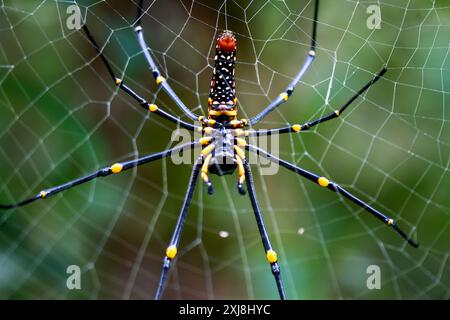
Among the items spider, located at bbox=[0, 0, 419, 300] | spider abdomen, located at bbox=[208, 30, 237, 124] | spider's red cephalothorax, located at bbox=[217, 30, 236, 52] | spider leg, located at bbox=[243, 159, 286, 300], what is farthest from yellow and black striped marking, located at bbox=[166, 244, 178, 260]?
A: spider's red cephalothorax, located at bbox=[217, 30, 236, 52]

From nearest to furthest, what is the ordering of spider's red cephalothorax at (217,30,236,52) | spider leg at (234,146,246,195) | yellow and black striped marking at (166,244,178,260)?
spider's red cephalothorax at (217,30,236,52), yellow and black striped marking at (166,244,178,260), spider leg at (234,146,246,195)

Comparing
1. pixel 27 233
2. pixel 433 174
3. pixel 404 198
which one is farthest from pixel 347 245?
pixel 27 233

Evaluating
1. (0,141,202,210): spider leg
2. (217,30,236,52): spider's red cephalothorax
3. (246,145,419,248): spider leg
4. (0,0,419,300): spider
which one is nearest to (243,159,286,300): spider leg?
(0,0,419,300): spider

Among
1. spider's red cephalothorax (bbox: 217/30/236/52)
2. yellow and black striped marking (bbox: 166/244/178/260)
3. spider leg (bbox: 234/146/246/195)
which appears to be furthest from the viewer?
spider leg (bbox: 234/146/246/195)

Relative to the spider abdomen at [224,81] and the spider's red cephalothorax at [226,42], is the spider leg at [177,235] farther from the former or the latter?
the spider's red cephalothorax at [226,42]

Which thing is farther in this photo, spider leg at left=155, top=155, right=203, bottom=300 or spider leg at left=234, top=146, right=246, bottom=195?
spider leg at left=234, top=146, right=246, bottom=195

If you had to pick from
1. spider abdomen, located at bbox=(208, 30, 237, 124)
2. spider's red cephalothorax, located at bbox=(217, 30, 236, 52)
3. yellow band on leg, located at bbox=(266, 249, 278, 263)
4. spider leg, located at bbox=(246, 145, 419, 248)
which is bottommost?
yellow band on leg, located at bbox=(266, 249, 278, 263)

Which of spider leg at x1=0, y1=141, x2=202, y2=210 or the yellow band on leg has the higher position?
spider leg at x1=0, y1=141, x2=202, y2=210

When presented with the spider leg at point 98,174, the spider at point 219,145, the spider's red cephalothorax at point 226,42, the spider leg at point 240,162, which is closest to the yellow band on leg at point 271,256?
the spider at point 219,145

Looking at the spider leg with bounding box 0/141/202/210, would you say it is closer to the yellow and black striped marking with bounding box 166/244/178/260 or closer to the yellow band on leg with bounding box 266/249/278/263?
the yellow and black striped marking with bounding box 166/244/178/260

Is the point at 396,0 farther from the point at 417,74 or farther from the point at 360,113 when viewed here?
the point at 360,113

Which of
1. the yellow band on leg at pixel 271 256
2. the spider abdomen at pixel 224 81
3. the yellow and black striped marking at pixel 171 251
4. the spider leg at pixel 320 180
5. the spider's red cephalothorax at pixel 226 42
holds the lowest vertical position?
the yellow band on leg at pixel 271 256
